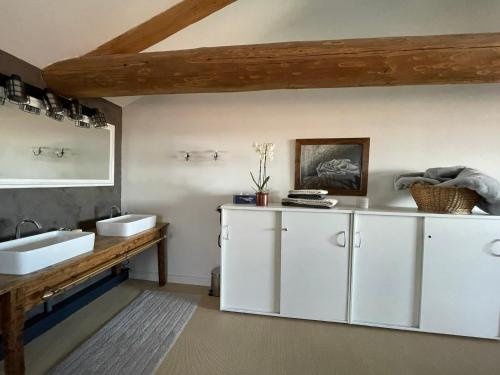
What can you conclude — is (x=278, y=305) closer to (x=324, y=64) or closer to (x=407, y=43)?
(x=324, y=64)

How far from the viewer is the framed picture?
250 cm

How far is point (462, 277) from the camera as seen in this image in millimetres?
1930

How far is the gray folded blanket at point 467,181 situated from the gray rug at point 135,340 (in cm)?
239

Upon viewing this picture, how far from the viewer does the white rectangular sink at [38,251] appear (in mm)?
1358

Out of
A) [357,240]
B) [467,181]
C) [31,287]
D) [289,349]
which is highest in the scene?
[467,181]

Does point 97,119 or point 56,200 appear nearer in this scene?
point 56,200

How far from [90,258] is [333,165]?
2.31m

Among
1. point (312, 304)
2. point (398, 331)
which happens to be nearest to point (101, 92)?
point (312, 304)

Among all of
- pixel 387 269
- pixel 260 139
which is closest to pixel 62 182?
pixel 260 139

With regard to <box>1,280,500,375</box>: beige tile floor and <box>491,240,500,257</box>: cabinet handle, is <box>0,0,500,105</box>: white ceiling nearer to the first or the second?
<box>491,240,500,257</box>: cabinet handle

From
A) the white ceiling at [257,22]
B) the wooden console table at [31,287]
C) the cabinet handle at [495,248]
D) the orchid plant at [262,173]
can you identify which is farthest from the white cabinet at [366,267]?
the white ceiling at [257,22]

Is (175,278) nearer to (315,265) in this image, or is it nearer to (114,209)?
(114,209)

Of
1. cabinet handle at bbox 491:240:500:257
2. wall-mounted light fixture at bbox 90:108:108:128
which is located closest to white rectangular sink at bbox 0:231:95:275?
wall-mounted light fixture at bbox 90:108:108:128

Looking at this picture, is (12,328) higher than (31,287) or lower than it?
lower
